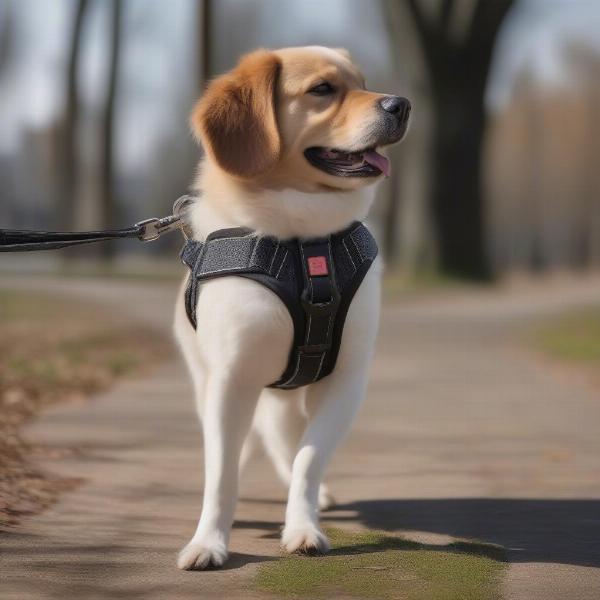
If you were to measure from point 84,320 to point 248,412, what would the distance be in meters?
10.5

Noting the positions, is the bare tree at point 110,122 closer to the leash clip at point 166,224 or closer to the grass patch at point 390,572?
the leash clip at point 166,224

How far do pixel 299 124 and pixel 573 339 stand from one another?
920cm

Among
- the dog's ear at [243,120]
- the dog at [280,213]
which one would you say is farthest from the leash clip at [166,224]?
the dog's ear at [243,120]

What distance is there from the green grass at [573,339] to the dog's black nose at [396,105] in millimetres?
7070

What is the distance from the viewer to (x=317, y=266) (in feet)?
13.3

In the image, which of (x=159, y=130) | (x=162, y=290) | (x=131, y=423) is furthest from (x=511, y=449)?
(x=159, y=130)

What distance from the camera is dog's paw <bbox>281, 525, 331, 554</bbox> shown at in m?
3.82

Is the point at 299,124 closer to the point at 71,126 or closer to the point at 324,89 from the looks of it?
the point at 324,89

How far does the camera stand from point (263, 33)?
43.5m

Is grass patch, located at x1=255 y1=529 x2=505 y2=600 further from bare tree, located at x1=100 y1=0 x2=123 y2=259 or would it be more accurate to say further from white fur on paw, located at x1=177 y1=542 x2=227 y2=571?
bare tree, located at x1=100 y1=0 x2=123 y2=259

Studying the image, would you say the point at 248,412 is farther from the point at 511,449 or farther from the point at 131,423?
the point at 131,423

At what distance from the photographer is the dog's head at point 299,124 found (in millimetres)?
4066

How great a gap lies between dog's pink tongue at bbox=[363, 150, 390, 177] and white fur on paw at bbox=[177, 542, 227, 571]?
1.45 m

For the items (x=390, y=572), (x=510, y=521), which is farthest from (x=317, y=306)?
(x=510, y=521)
